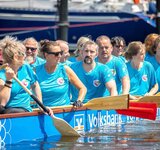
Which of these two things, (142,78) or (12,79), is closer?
(12,79)

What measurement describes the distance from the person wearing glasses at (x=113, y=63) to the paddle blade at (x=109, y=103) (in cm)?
138

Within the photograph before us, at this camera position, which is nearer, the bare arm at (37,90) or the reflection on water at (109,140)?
the reflection on water at (109,140)

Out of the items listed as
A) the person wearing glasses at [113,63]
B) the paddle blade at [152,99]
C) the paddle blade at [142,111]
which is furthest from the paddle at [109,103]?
the person wearing glasses at [113,63]

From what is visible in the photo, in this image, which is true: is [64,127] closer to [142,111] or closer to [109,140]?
[109,140]

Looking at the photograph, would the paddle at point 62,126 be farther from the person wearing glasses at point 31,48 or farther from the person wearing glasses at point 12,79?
the person wearing glasses at point 31,48

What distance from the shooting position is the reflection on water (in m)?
10.7

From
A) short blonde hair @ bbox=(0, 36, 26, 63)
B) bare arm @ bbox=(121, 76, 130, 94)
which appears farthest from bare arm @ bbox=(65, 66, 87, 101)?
bare arm @ bbox=(121, 76, 130, 94)

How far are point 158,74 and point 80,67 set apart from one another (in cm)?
262

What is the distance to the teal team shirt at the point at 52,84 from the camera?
12002mm

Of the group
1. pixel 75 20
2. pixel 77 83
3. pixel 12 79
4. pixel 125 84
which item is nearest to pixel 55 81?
pixel 77 83

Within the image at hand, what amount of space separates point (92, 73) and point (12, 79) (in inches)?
101

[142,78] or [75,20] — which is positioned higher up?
[75,20]

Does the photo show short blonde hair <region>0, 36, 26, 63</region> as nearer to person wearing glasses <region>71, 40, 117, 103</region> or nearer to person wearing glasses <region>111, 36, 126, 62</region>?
→ person wearing glasses <region>71, 40, 117, 103</region>

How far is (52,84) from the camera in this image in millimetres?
12016
